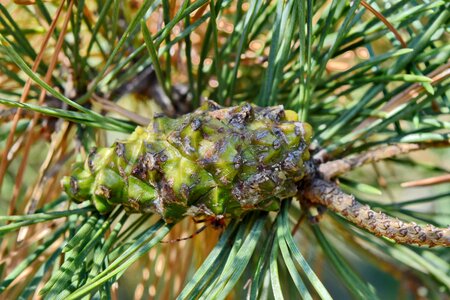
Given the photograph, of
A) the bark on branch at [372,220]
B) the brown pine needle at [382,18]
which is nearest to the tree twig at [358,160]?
the bark on branch at [372,220]

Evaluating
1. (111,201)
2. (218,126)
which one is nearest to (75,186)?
(111,201)

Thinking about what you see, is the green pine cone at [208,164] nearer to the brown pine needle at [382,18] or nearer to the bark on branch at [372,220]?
the bark on branch at [372,220]

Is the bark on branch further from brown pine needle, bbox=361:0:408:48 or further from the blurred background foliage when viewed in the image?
brown pine needle, bbox=361:0:408:48

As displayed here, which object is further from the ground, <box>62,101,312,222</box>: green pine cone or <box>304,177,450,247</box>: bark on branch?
<box>62,101,312,222</box>: green pine cone

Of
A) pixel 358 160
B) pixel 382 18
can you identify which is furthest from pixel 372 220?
pixel 382 18

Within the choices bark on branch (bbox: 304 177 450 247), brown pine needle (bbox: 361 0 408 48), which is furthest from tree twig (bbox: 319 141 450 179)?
brown pine needle (bbox: 361 0 408 48)
